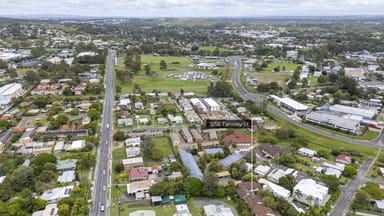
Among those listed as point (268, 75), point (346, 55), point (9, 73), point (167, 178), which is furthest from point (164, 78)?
point (346, 55)

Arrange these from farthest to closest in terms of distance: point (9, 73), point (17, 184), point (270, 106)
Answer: point (9, 73) → point (270, 106) → point (17, 184)

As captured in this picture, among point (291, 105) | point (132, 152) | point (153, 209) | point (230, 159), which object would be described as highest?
point (291, 105)

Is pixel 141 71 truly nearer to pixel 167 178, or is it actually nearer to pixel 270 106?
pixel 270 106

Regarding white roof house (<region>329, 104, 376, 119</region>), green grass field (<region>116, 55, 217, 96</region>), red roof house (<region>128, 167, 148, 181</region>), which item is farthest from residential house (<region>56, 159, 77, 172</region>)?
white roof house (<region>329, 104, 376, 119</region>)

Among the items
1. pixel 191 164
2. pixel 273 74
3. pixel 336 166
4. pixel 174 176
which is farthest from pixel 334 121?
Answer: pixel 273 74

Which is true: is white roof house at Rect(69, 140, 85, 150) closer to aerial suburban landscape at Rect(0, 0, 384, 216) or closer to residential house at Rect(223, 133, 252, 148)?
aerial suburban landscape at Rect(0, 0, 384, 216)

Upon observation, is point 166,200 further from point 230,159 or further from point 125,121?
point 125,121
